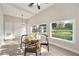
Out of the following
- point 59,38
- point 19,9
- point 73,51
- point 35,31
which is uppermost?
point 19,9

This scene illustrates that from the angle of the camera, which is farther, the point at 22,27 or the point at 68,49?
the point at 68,49

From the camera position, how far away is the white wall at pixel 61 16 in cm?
401

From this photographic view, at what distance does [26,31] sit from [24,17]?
496 millimetres

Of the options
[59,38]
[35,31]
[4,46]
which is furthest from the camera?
[4,46]

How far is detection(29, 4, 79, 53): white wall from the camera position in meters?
4.01

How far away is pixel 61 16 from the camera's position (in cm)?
474

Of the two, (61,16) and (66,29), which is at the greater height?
(61,16)

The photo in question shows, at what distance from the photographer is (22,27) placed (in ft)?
12.6

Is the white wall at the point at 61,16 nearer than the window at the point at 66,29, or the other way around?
the white wall at the point at 61,16

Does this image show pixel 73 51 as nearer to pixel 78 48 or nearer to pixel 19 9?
pixel 78 48

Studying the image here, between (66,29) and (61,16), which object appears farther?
(61,16)

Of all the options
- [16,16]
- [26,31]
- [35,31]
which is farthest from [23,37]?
[16,16]

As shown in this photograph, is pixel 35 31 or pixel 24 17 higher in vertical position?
pixel 24 17

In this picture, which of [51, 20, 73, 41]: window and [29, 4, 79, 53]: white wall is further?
[51, 20, 73, 41]: window
